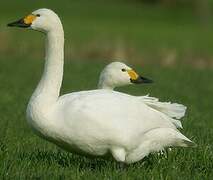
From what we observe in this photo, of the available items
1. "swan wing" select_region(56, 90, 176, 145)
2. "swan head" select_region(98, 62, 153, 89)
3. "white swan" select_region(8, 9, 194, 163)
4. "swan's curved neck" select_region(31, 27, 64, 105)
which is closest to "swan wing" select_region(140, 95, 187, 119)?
"white swan" select_region(8, 9, 194, 163)

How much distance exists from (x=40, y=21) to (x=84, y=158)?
69.4 inches

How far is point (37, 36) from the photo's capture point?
3778 cm

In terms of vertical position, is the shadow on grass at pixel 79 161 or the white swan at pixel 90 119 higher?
the white swan at pixel 90 119

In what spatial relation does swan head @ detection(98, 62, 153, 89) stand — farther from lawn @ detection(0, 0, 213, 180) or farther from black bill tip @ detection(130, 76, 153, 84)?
lawn @ detection(0, 0, 213, 180)

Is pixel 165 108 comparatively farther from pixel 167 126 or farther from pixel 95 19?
pixel 95 19

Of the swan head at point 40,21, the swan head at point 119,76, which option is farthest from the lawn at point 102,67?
the swan head at point 40,21

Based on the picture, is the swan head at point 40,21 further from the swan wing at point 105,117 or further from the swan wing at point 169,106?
the swan wing at point 169,106

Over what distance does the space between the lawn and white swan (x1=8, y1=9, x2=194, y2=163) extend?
0.22 meters

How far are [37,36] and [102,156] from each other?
30.2m

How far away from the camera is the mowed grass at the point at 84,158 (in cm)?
719

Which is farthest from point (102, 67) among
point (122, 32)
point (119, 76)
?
point (122, 32)

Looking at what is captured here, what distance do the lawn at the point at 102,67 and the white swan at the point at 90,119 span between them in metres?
0.22

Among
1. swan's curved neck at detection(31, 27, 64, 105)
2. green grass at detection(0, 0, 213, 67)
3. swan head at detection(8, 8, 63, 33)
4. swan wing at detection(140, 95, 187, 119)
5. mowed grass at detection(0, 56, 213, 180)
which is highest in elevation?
swan head at detection(8, 8, 63, 33)

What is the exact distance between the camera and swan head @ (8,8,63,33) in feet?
26.4
